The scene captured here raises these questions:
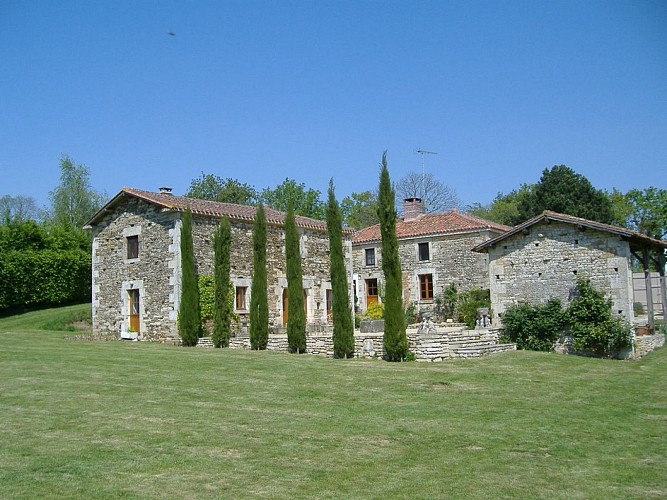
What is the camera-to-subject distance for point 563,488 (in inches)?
259

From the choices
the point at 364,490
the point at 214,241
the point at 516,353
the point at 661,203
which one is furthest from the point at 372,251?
the point at 364,490

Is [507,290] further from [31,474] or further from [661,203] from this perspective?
[661,203]

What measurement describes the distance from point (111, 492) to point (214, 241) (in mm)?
16915

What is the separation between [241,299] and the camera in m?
24.3

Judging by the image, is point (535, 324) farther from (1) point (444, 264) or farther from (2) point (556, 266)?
(1) point (444, 264)

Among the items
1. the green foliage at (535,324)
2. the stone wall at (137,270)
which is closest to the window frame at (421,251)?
the green foliage at (535,324)

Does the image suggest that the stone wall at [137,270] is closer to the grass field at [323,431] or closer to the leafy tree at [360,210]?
the grass field at [323,431]

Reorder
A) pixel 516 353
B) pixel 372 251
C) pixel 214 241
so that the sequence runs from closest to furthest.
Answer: pixel 516 353, pixel 214 241, pixel 372 251

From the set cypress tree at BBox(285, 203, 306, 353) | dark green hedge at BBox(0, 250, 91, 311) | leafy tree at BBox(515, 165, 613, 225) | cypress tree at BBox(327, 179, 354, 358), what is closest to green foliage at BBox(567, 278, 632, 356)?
cypress tree at BBox(327, 179, 354, 358)

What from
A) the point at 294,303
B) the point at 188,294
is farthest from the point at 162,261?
the point at 294,303

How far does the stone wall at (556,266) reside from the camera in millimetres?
19609

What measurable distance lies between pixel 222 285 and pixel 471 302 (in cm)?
1180

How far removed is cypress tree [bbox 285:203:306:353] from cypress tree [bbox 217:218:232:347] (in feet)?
9.44

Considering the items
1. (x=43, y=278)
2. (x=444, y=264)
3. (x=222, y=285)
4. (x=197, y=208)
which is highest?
(x=197, y=208)
